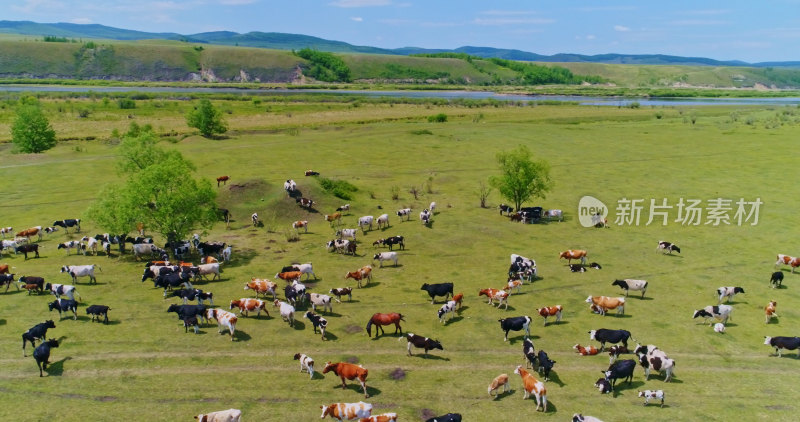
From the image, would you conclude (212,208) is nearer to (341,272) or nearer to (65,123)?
(341,272)

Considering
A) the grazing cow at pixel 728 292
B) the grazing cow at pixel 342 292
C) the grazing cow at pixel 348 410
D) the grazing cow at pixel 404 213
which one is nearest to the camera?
the grazing cow at pixel 348 410

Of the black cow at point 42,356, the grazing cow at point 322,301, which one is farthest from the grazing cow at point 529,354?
the black cow at point 42,356

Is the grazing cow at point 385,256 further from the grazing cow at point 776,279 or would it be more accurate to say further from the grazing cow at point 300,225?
the grazing cow at point 776,279

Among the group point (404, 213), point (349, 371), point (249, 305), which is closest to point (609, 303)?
point (349, 371)

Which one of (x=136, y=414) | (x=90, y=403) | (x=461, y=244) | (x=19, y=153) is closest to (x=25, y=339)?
(x=90, y=403)

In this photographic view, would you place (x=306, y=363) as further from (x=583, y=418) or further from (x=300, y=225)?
(x=300, y=225)
